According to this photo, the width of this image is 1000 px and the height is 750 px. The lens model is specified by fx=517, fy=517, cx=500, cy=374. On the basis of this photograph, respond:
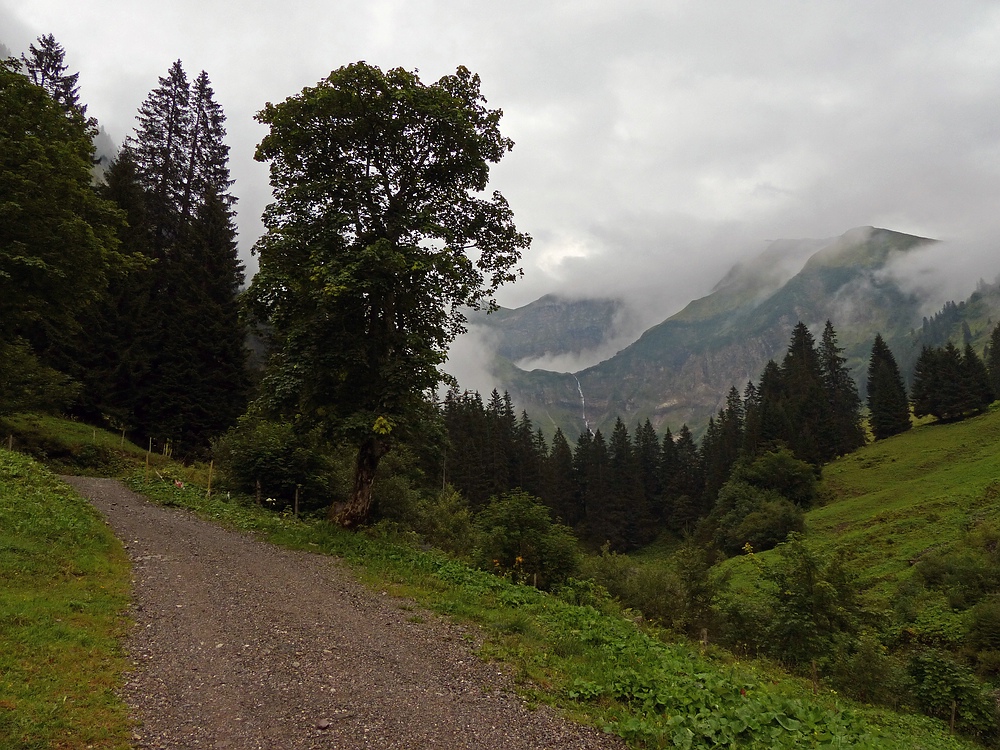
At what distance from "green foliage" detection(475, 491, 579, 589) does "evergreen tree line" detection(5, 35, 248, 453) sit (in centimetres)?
2421

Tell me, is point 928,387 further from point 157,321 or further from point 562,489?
point 157,321

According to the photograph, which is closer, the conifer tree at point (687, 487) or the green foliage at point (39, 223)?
the green foliage at point (39, 223)

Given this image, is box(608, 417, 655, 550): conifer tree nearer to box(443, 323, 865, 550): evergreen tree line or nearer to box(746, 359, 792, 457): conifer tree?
box(443, 323, 865, 550): evergreen tree line

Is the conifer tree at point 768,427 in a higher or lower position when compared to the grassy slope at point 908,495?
higher

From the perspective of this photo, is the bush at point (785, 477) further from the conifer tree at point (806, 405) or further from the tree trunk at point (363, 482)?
the tree trunk at point (363, 482)

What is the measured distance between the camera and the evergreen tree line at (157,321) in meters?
35.1

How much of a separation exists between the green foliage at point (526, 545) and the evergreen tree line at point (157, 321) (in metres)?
24.2

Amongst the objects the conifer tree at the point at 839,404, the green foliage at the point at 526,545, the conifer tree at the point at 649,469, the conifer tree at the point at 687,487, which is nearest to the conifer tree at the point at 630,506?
the conifer tree at the point at 649,469

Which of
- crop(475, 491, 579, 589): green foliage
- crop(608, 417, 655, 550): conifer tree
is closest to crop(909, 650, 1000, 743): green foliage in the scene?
crop(475, 491, 579, 589): green foliage

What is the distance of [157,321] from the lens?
38.0 m

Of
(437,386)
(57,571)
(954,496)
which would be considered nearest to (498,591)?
(437,386)

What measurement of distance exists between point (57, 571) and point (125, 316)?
111 feet

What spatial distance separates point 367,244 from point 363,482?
24.2 ft

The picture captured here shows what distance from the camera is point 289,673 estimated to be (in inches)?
278
